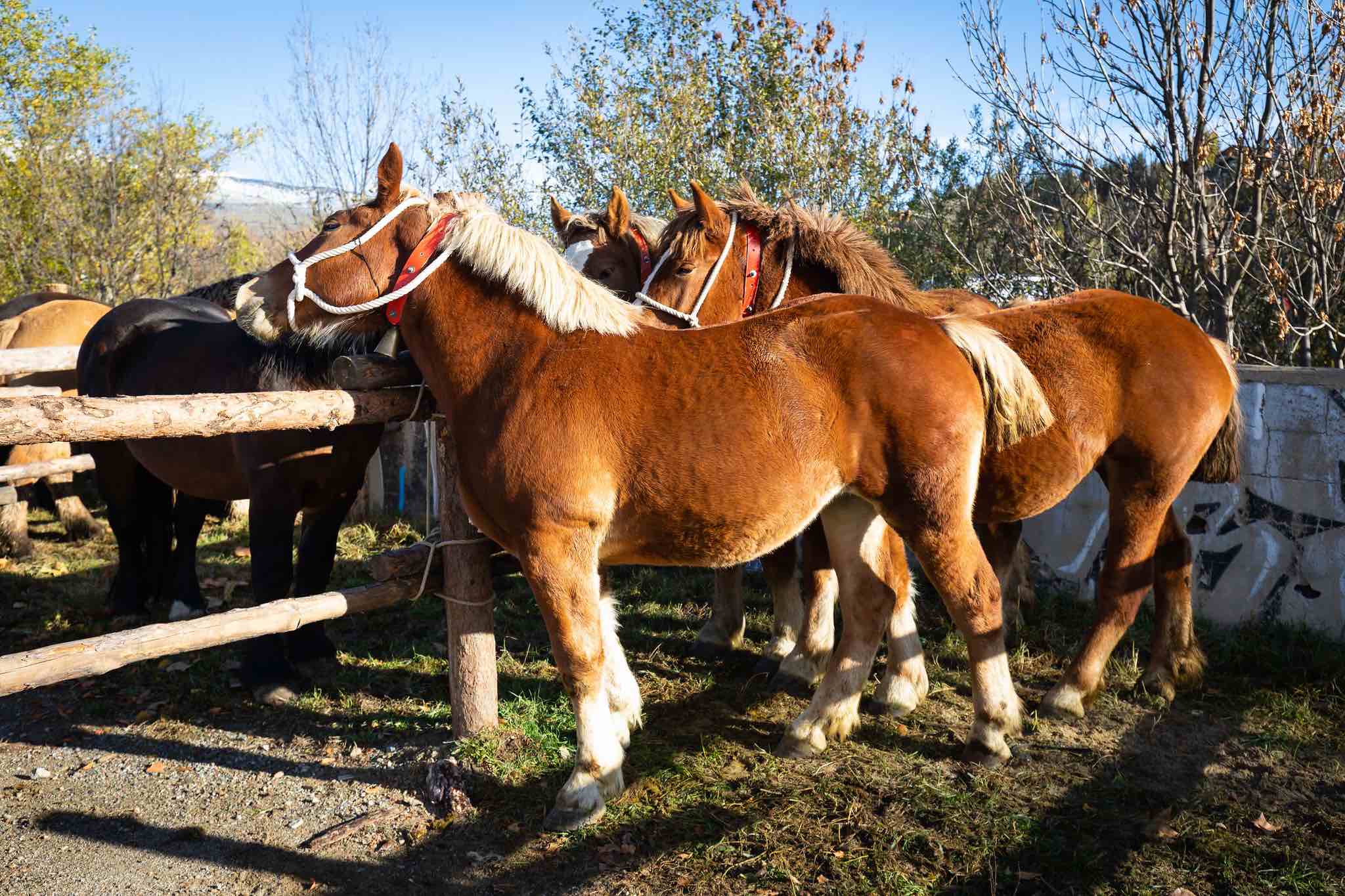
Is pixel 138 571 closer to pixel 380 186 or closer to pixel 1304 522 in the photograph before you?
pixel 380 186

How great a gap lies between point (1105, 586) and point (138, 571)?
19.3ft

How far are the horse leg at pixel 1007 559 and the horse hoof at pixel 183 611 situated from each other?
16.1ft

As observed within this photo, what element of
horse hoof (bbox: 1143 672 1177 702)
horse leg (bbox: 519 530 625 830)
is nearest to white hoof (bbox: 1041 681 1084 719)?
horse hoof (bbox: 1143 672 1177 702)

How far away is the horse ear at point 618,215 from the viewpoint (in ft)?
16.7

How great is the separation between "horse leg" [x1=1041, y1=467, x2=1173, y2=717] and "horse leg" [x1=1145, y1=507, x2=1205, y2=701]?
303mm

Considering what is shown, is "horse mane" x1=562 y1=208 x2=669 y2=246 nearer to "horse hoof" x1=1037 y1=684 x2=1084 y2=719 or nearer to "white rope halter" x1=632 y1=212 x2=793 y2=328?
"white rope halter" x1=632 y1=212 x2=793 y2=328

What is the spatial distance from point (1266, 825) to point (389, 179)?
13.1 ft

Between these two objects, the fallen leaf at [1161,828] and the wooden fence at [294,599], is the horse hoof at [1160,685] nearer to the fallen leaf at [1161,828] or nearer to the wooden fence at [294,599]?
the fallen leaf at [1161,828]

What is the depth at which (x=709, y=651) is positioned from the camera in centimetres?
502

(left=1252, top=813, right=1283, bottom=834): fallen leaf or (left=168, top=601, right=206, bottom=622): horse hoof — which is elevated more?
(left=168, top=601, right=206, bottom=622): horse hoof

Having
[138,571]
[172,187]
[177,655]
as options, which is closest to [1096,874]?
[177,655]

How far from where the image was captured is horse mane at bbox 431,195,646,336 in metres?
3.30

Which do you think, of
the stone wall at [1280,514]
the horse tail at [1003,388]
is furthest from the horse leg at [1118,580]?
the stone wall at [1280,514]

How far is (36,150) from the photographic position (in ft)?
44.3
